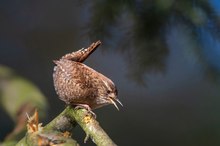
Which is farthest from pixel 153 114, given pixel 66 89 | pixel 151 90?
pixel 66 89

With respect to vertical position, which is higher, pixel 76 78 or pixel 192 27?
pixel 192 27

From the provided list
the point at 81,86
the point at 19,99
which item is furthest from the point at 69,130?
the point at 19,99

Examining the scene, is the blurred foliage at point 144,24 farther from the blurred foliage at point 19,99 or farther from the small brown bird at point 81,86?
the small brown bird at point 81,86

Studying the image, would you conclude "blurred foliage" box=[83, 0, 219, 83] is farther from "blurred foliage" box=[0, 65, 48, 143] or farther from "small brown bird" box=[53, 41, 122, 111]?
"small brown bird" box=[53, 41, 122, 111]

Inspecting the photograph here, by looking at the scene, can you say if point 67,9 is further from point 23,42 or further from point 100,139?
point 100,139

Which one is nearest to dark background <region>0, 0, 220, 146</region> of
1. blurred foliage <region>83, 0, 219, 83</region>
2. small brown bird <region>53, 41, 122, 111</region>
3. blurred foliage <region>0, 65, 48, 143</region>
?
blurred foliage <region>83, 0, 219, 83</region>

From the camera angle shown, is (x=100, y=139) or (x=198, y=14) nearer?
(x=100, y=139)

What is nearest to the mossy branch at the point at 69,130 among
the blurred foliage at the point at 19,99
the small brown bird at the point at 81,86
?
the small brown bird at the point at 81,86
